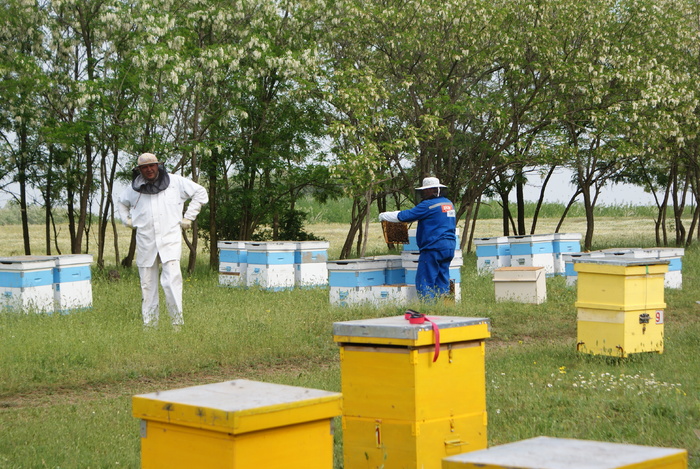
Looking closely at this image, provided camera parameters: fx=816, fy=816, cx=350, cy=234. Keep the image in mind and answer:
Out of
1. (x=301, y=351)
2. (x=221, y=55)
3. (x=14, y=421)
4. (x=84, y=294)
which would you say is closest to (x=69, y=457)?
(x=14, y=421)

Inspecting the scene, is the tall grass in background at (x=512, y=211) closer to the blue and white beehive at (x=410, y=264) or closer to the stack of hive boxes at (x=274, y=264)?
the stack of hive boxes at (x=274, y=264)

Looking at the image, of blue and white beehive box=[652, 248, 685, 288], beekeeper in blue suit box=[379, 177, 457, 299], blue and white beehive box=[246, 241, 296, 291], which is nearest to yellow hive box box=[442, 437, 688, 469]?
beekeeper in blue suit box=[379, 177, 457, 299]

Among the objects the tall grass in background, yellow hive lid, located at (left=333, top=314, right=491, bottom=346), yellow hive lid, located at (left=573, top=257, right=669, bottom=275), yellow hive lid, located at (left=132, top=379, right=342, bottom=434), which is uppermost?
the tall grass in background

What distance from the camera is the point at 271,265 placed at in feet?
43.8

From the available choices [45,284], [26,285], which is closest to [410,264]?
[45,284]

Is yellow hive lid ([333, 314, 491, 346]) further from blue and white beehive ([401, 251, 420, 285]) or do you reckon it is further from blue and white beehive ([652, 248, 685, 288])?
blue and white beehive ([652, 248, 685, 288])

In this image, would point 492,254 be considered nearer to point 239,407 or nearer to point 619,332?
point 619,332

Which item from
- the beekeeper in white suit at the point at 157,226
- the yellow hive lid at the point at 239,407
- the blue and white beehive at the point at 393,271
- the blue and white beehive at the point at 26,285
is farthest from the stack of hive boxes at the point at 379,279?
the yellow hive lid at the point at 239,407

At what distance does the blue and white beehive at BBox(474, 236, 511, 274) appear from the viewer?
49.5 feet

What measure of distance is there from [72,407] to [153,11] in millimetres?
11297

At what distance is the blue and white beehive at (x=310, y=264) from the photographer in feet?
44.9

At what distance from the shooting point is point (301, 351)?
818cm

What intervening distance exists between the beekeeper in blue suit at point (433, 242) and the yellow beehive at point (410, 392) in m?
6.18

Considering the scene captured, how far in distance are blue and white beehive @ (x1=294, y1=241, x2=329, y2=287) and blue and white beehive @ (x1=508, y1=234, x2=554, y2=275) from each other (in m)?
3.55
